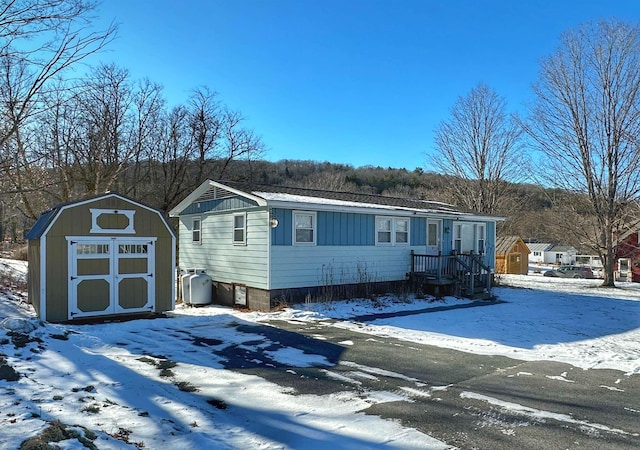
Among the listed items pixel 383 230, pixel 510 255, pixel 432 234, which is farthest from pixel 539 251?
pixel 383 230

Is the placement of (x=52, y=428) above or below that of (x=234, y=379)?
above

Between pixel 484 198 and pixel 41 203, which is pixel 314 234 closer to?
pixel 41 203

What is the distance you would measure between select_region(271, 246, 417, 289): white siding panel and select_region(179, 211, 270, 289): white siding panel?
53 cm

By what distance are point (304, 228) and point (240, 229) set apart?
2.03 meters

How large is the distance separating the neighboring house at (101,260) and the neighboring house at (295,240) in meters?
2.48

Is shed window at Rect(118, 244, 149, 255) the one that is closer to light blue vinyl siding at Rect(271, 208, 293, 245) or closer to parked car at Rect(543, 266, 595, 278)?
light blue vinyl siding at Rect(271, 208, 293, 245)

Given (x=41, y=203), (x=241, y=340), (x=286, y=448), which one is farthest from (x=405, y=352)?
(x=41, y=203)

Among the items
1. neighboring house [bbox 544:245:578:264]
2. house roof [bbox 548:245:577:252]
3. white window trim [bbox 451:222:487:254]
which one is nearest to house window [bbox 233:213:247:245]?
white window trim [bbox 451:222:487:254]

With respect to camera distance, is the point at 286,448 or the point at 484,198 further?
the point at 484,198

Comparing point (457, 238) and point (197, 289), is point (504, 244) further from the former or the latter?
point (197, 289)

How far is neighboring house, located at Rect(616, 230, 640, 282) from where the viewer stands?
3381 centimetres

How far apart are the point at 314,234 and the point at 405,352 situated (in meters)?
6.17

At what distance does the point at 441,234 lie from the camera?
17.2 metres

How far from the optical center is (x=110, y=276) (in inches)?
426
